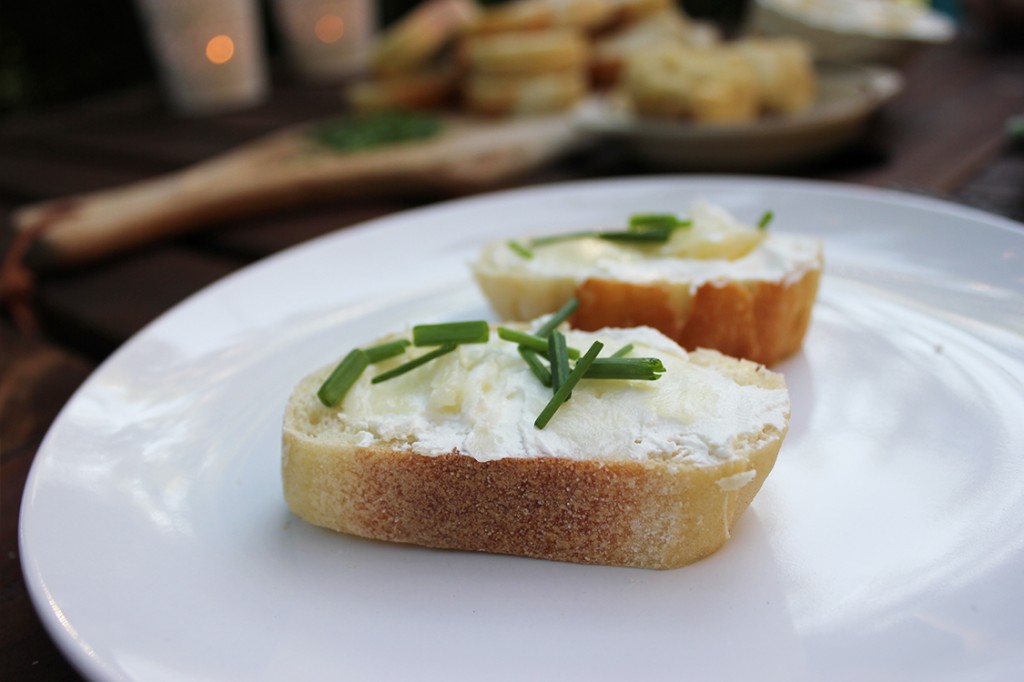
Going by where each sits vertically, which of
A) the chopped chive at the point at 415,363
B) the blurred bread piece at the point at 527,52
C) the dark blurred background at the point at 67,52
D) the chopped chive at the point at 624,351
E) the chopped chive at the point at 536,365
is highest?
the chopped chive at the point at 624,351

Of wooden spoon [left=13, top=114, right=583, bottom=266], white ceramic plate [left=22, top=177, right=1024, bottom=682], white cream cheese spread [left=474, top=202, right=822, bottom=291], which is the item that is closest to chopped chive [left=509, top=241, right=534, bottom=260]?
white cream cheese spread [left=474, top=202, right=822, bottom=291]

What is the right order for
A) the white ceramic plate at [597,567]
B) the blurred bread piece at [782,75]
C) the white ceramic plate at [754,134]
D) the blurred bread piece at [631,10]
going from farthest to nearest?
the blurred bread piece at [631,10] → the blurred bread piece at [782,75] → the white ceramic plate at [754,134] → the white ceramic plate at [597,567]

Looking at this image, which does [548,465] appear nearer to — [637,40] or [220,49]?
[637,40]

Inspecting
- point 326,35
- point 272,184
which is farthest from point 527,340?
point 326,35

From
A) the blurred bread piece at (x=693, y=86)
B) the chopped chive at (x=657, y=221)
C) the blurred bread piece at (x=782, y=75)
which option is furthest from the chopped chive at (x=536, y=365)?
the blurred bread piece at (x=782, y=75)

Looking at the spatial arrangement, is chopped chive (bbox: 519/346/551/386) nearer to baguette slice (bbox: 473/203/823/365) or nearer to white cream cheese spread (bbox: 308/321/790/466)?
white cream cheese spread (bbox: 308/321/790/466)

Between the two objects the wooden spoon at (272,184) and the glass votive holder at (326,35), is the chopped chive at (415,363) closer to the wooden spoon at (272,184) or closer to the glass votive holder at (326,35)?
the wooden spoon at (272,184)

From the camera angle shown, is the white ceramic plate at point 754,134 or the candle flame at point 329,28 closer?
the white ceramic plate at point 754,134

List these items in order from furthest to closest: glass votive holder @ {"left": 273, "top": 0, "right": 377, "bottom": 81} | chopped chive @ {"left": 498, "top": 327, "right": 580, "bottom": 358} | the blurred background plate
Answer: glass votive holder @ {"left": 273, "top": 0, "right": 377, "bottom": 81} → the blurred background plate → chopped chive @ {"left": 498, "top": 327, "right": 580, "bottom": 358}

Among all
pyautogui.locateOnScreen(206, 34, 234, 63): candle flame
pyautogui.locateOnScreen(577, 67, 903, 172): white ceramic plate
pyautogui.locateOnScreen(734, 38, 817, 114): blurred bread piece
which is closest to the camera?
Answer: pyautogui.locateOnScreen(577, 67, 903, 172): white ceramic plate
